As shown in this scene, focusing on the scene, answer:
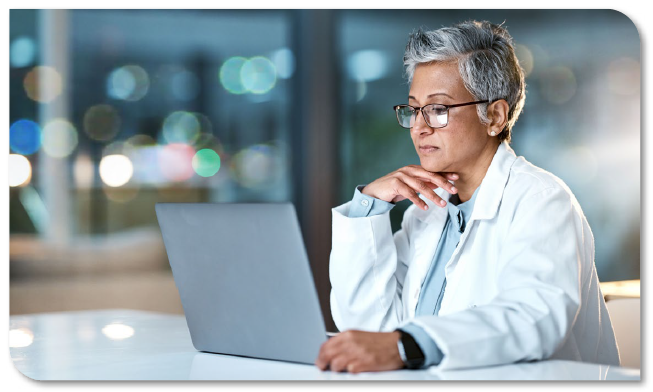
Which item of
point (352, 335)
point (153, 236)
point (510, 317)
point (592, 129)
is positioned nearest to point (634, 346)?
point (510, 317)

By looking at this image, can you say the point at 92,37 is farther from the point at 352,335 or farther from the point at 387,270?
the point at 352,335

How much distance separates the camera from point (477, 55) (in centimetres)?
178

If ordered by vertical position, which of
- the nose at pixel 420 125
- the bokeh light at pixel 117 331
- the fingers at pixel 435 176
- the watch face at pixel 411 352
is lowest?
the bokeh light at pixel 117 331

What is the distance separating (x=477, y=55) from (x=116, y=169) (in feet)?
Answer: 11.2

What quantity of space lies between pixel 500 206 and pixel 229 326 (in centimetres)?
66

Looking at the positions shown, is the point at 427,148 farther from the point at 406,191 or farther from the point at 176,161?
the point at 176,161

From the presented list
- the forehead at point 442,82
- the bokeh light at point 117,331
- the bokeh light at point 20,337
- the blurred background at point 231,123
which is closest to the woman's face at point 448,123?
the forehead at point 442,82

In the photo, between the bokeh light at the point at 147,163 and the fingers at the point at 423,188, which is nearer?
the fingers at the point at 423,188

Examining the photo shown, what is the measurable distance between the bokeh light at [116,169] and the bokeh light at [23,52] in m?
0.79

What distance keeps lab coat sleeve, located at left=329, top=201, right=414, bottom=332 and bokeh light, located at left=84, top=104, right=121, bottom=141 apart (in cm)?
318

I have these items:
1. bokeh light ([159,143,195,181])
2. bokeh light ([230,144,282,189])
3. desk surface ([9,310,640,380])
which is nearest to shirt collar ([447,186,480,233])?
desk surface ([9,310,640,380])

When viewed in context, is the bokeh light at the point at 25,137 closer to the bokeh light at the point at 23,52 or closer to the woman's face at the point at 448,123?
the bokeh light at the point at 23,52

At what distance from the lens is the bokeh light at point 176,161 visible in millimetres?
4754

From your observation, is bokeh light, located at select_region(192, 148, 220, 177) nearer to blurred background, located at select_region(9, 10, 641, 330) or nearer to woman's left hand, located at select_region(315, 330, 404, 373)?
blurred background, located at select_region(9, 10, 641, 330)
